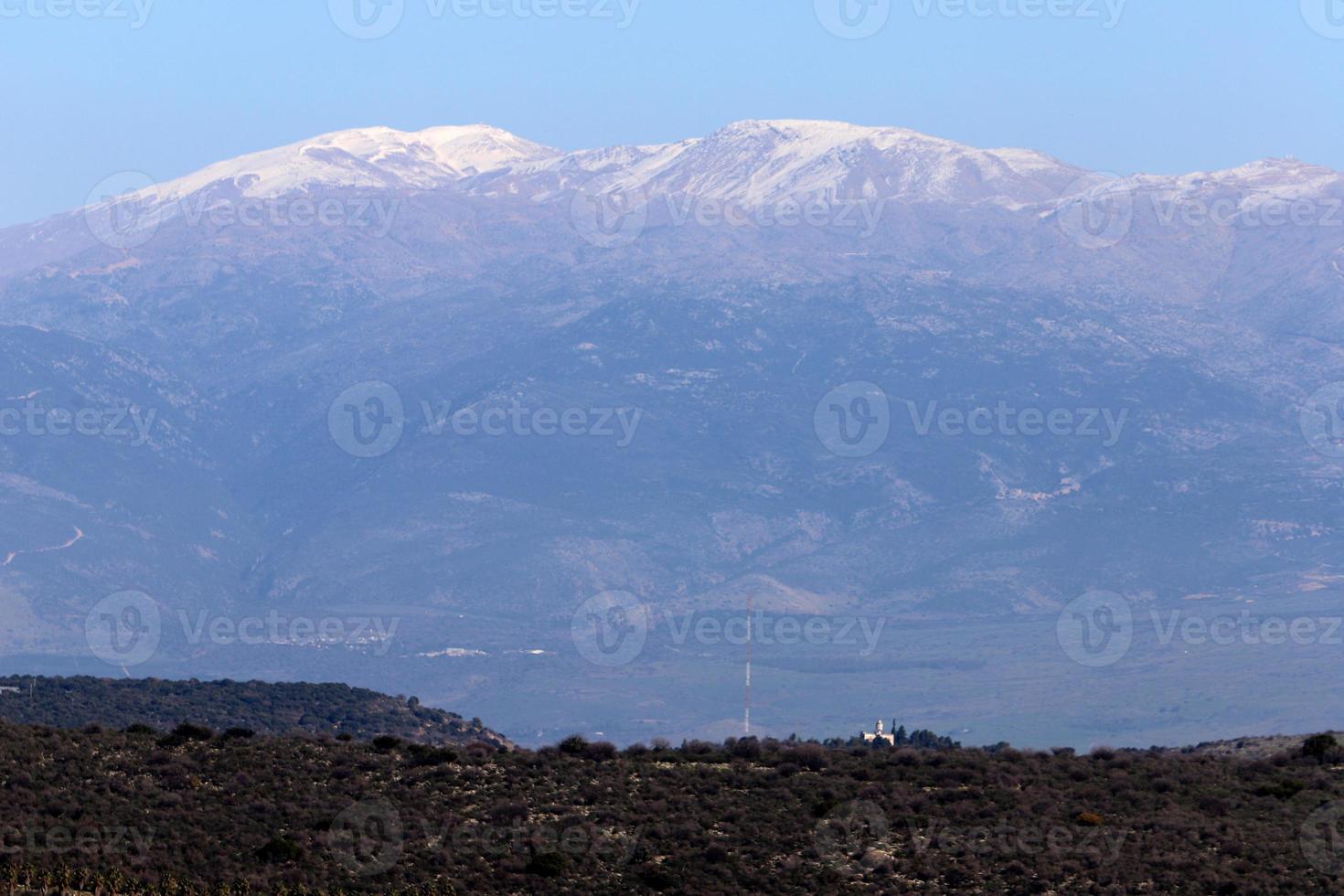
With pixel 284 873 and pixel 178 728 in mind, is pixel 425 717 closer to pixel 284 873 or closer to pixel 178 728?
pixel 178 728

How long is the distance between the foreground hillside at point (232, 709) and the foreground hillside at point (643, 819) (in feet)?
106

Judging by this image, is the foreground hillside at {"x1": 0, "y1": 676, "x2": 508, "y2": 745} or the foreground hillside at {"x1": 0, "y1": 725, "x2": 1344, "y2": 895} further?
the foreground hillside at {"x1": 0, "y1": 676, "x2": 508, "y2": 745}

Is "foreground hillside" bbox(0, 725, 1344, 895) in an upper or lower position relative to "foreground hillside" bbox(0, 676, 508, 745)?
lower

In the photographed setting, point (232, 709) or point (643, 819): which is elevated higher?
point (232, 709)

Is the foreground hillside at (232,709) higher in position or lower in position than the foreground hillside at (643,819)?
higher

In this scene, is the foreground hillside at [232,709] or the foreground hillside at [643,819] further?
the foreground hillside at [232,709]

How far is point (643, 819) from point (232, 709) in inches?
1973

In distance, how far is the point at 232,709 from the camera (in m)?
94.2

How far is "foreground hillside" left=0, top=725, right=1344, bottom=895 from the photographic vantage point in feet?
143

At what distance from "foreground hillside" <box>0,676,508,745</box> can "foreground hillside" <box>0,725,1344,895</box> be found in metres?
32.2

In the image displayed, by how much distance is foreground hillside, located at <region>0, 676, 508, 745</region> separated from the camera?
8662cm

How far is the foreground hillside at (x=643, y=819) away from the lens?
43.7m

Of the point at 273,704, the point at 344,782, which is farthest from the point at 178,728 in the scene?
the point at 273,704

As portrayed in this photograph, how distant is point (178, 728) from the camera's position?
5519 centimetres
